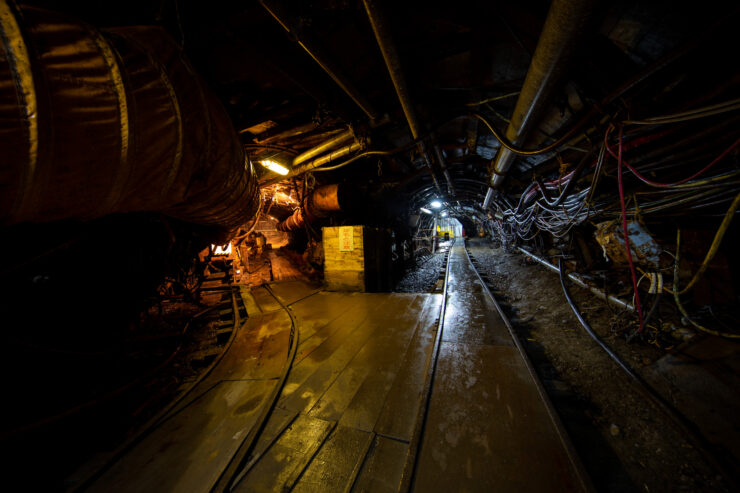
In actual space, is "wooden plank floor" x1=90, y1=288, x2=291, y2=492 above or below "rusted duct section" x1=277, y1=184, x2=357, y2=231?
below

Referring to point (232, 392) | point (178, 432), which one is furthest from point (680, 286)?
point (178, 432)

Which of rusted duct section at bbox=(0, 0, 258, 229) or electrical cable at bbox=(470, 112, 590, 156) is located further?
electrical cable at bbox=(470, 112, 590, 156)

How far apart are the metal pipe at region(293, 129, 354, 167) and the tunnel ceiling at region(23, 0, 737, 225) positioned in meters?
0.34

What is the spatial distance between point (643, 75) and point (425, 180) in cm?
700

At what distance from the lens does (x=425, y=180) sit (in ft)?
28.9

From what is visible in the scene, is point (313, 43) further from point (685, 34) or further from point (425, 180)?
point (425, 180)

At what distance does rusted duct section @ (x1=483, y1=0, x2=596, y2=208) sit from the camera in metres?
1.50

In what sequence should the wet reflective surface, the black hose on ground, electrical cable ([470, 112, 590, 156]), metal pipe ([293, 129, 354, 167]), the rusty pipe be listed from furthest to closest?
1. the rusty pipe
2. metal pipe ([293, 129, 354, 167])
3. electrical cable ([470, 112, 590, 156])
4. the black hose on ground
5. the wet reflective surface

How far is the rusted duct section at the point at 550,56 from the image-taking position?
4.93 feet

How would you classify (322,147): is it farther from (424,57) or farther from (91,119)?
(91,119)

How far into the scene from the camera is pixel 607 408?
182 cm

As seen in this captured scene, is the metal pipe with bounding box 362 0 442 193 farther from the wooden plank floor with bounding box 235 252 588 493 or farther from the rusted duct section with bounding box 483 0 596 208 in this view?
the wooden plank floor with bounding box 235 252 588 493

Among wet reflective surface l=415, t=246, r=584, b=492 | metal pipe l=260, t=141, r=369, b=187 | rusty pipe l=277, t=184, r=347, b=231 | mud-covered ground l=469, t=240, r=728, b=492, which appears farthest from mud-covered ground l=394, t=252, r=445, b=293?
metal pipe l=260, t=141, r=369, b=187

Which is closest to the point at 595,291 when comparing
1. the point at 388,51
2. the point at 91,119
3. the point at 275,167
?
the point at 388,51
